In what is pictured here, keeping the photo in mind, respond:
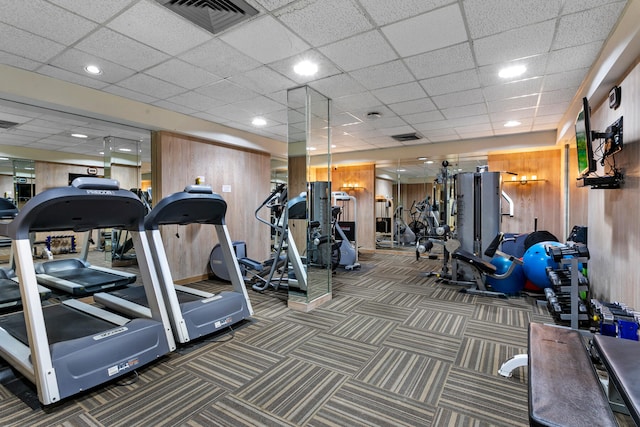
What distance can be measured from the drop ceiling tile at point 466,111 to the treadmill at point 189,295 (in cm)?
401

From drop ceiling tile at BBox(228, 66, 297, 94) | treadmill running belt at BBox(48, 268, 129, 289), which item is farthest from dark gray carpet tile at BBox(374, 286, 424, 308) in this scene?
treadmill running belt at BBox(48, 268, 129, 289)

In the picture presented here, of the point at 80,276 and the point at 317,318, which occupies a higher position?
the point at 80,276

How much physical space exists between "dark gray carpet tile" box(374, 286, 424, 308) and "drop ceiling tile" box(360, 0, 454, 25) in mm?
3362

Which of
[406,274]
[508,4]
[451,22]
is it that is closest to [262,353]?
[451,22]

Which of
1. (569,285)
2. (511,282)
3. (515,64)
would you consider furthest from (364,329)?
(515,64)

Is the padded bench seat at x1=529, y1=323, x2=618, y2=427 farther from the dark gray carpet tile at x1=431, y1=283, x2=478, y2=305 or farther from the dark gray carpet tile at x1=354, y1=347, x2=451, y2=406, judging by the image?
the dark gray carpet tile at x1=431, y1=283, x2=478, y2=305

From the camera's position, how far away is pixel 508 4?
2.41m

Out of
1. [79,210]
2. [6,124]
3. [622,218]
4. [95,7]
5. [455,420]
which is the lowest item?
[455,420]

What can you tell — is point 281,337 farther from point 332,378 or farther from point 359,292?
point 359,292

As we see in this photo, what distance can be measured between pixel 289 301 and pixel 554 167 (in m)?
6.54

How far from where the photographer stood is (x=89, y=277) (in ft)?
13.9

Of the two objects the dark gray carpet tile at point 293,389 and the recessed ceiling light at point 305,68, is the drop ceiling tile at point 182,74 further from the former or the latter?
the dark gray carpet tile at point 293,389

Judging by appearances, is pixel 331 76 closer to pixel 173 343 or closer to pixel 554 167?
pixel 173 343

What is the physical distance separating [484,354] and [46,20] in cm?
466
